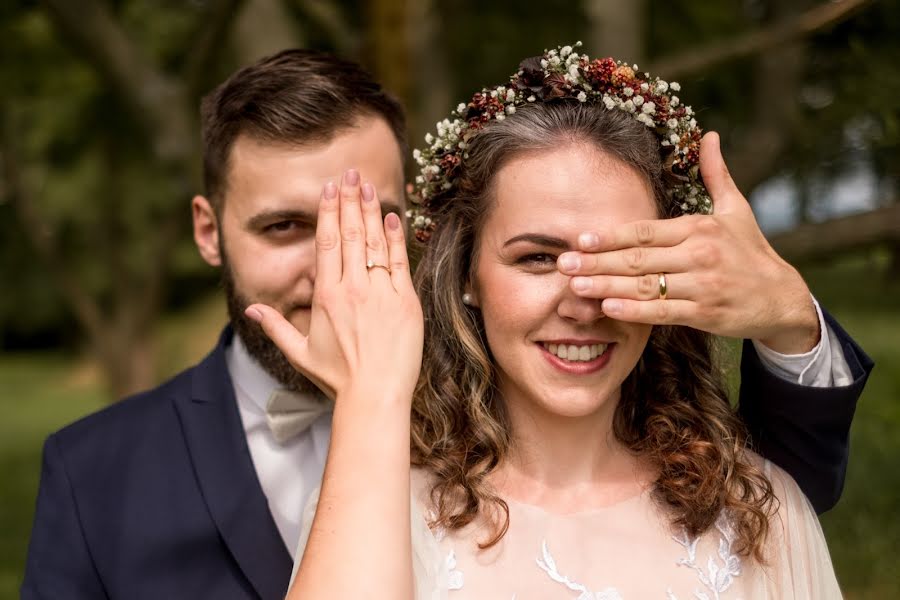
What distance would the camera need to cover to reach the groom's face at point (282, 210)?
312 centimetres

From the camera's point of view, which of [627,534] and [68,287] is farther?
[68,287]

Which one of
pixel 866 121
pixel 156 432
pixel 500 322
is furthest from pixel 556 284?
pixel 866 121

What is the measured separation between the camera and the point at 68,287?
292 inches

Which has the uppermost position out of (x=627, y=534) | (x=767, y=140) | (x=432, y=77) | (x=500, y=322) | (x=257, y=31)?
(x=257, y=31)

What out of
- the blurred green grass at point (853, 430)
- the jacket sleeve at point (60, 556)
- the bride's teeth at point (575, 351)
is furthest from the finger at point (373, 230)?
the blurred green grass at point (853, 430)

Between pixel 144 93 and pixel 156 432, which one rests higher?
pixel 144 93

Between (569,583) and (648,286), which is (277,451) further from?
(648,286)

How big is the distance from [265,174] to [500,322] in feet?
3.43

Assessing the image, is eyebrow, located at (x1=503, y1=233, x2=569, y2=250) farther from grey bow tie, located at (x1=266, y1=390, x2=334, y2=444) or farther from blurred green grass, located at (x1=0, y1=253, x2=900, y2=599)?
blurred green grass, located at (x1=0, y1=253, x2=900, y2=599)

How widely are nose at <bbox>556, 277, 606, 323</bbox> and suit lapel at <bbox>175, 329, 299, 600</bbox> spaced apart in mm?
1125

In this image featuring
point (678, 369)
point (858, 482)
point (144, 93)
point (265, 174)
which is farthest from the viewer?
point (858, 482)

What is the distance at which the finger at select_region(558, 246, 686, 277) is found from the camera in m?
2.17

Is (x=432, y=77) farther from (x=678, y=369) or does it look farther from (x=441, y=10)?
(x=678, y=369)

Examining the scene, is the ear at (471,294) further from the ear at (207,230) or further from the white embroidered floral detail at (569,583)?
the ear at (207,230)
